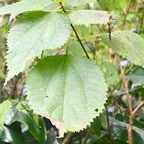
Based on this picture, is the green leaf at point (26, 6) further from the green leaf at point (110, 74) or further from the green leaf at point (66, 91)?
the green leaf at point (110, 74)

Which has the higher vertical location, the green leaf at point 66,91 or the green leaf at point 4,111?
the green leaf at point 66,91

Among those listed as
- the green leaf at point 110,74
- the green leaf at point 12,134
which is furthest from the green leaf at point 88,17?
the green leaf at point 110,74

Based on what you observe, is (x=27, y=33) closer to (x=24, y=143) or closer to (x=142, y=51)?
(x=142, y=51)

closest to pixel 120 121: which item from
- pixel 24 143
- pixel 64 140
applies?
pixel 64 140

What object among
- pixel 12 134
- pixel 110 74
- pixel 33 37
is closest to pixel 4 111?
pixel 12 134

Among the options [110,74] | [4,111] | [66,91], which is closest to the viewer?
[66,91]

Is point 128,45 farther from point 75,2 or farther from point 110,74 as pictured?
point 110,74
